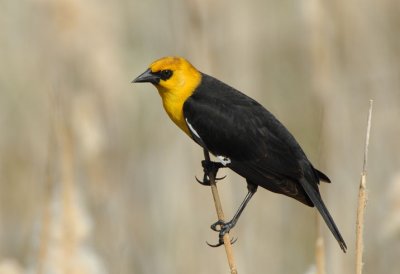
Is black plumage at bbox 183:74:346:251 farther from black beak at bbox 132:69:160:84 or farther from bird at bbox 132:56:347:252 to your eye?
black beak at bbox 132:69:160:84

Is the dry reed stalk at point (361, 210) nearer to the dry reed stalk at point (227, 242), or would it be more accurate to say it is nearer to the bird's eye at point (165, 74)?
the dry reed stalk at point (227, 242)

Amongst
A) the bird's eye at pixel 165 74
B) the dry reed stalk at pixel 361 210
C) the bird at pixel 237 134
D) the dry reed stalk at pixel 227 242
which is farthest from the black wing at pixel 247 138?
the dry reed stalk at pixel 361 210

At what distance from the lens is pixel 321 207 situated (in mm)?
2389

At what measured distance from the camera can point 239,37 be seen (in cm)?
359

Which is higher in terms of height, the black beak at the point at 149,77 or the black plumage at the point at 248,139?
the black beak at the point at 149,77

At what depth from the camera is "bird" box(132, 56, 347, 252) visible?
8.43ft

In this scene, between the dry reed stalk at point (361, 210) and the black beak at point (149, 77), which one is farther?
the black beak at point (149, 77)

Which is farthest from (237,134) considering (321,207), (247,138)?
(321,207)

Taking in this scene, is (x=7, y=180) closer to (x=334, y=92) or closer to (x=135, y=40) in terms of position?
(x=135, y=40)

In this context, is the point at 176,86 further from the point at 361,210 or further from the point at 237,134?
the point at 361,210

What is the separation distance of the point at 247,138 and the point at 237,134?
4 centimetres

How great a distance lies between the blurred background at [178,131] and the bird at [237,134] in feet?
1.18

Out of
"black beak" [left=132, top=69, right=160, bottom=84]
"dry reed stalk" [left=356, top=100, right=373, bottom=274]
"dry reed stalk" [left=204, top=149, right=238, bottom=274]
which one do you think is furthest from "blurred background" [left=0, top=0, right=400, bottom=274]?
"dry reed stalk" [left=356, top=100, right=373, bottom=274]

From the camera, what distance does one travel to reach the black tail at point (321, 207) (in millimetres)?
2299
